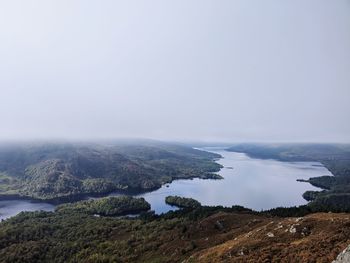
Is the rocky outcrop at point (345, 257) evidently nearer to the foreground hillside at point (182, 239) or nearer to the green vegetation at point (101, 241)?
the foreground hillside at point (182, 239)

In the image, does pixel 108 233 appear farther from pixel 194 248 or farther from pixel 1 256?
pixel 194 248

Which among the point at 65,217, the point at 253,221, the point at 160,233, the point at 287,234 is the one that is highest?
the point at 287,234

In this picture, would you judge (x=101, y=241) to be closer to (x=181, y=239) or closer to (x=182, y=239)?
(x=181, y=239)

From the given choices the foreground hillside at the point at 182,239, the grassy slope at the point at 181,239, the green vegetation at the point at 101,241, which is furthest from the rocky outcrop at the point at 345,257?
the green vegetation at the point at 101,241

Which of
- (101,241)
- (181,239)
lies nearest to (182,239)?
(181,239)

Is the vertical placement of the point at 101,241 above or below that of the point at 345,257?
below

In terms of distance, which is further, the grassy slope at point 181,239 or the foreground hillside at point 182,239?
the grassy slope at point 181,239

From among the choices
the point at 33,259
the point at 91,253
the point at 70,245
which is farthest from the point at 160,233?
the point at 33,259

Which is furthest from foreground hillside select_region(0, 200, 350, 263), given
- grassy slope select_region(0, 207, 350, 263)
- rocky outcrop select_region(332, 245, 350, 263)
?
rocky outcrop select_region(332, 245, 350, 263)

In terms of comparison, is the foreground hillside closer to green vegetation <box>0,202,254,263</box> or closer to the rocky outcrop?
green vegetation <box>0,202,254,263</box>
